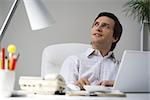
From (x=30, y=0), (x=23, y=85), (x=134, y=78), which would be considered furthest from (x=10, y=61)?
(x=134, y=78)

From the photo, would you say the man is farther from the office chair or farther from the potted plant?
the potted plant

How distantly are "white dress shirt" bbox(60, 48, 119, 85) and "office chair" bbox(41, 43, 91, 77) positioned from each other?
36 millimetres

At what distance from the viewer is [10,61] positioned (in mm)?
835

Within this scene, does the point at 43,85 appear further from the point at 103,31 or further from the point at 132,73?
the point at 103,31

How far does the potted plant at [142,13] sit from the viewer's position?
2.29 meters

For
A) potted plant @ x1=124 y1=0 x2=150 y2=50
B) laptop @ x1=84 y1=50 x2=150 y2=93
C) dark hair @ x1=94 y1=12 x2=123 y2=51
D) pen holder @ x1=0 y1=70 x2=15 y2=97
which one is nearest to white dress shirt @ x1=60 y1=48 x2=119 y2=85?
dark hair @ x1=94 y1=12 x2=123 y2=51

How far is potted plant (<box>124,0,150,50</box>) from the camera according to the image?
7.53 ft

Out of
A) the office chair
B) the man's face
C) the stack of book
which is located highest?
the man's face

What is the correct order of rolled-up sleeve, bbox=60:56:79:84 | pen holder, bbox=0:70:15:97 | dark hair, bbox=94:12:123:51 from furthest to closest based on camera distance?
dark hair, bbox=94:12:123:51
rolled-up sleeve, bbox=60:56:79:84
pen holder, bbox=0:70:15:97

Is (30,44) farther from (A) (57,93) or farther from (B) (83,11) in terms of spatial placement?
(A) (57,93)

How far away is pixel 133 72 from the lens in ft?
3.27

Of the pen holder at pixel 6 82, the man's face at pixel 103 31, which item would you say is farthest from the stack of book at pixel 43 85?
the man's face at pixel 103 31

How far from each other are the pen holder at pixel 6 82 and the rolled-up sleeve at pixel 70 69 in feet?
3.56

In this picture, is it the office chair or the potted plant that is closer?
the office chair
